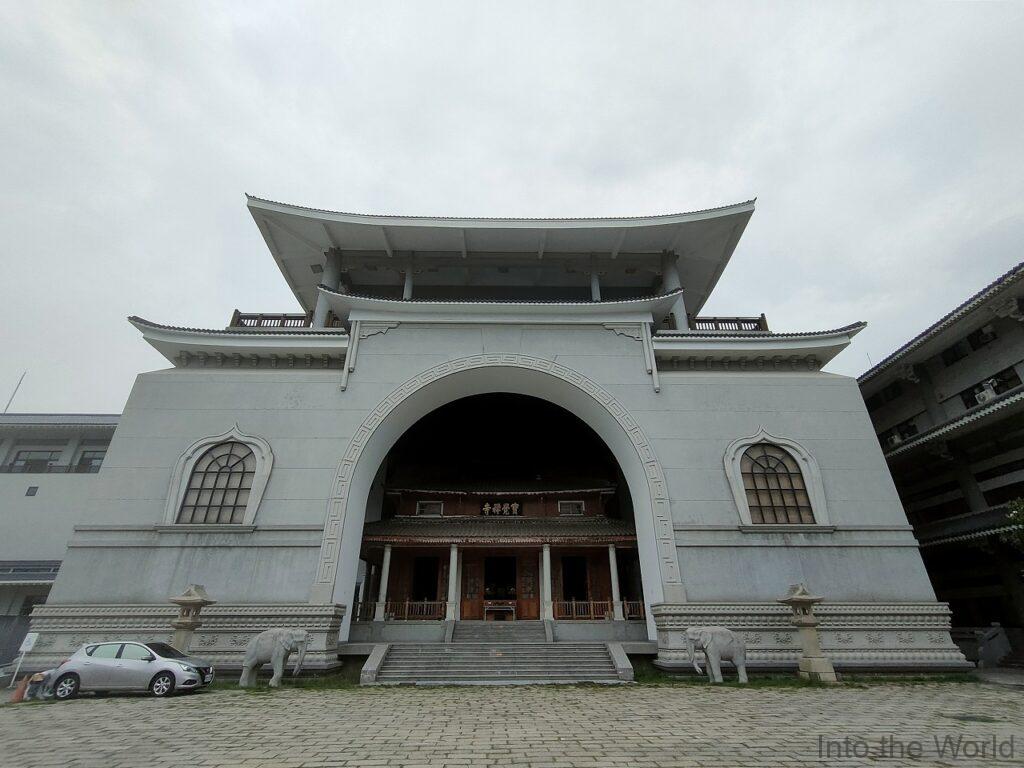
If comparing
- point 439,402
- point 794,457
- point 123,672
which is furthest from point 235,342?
point 794,457

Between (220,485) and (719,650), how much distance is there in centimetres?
1252

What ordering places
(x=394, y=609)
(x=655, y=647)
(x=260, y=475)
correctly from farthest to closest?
1. (x=394, y=609)
2. (x=260, y=475)
3. (x=655, y=647)

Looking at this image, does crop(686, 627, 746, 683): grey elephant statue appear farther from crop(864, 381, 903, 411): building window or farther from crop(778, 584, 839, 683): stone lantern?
crop(864, 381, 903, 411): building window

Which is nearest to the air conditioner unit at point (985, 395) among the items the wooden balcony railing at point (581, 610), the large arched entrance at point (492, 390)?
the large arched entrance at point (492, 390)

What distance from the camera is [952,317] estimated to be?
13742 millimetres

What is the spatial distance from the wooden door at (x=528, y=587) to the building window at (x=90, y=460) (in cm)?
1770

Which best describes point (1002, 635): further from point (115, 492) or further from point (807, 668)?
point (115, 492)

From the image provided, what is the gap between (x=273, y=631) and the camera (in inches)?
391

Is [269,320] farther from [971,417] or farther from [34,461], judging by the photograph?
[971,417]

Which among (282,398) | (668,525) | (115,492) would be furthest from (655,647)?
(115,492)

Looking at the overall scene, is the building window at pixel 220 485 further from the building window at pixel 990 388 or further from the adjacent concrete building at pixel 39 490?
the building window at pixel 990 388

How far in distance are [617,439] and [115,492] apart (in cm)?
1321

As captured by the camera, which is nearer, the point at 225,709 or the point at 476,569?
the point at 225,709

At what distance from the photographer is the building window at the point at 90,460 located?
63.7 feet
